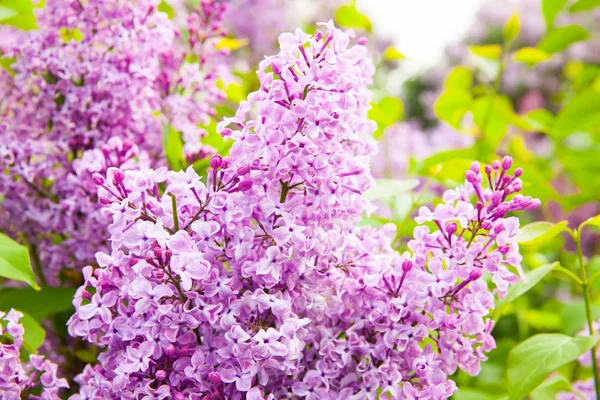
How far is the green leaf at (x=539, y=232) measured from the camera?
63 cm

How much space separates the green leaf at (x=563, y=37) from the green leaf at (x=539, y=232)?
1.82 ft

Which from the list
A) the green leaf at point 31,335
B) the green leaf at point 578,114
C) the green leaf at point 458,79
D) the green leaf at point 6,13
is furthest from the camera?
the green leaf at point 458,79

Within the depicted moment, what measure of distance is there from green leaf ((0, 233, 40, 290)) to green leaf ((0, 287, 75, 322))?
0.10 metres

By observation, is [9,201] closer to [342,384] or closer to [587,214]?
[342,384]

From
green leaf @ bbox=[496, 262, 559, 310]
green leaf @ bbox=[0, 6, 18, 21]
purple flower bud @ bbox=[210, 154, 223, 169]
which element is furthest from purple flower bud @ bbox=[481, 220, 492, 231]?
green leaf @ bbox=[0, 6, 18, 21]

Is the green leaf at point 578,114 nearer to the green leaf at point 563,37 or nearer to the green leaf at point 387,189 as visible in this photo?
the green leaf at point 563,37

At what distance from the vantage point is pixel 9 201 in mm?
Answer: 745

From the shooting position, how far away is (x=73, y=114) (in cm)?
76

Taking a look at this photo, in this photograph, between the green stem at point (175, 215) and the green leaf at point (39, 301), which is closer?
the green stem at point (175, 215)

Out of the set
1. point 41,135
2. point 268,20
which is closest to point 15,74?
point 41,135

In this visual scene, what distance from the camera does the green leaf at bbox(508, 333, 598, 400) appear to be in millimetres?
593

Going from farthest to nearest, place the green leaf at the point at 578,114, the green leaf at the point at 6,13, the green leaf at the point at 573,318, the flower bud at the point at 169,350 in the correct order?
1. the green leaf at the point at 578,114
2. the green leaf at the point at 573,318
3. the green leaf at the point at 6,13
4. the flower bud at the point at 169,350

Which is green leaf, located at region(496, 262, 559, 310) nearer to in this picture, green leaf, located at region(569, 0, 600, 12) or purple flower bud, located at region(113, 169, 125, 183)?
purple flower bud, located at region(113, 169, 125, 183)

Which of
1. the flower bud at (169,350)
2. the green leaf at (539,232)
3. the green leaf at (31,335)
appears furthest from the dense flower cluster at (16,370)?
the green leaf at (539,232)
